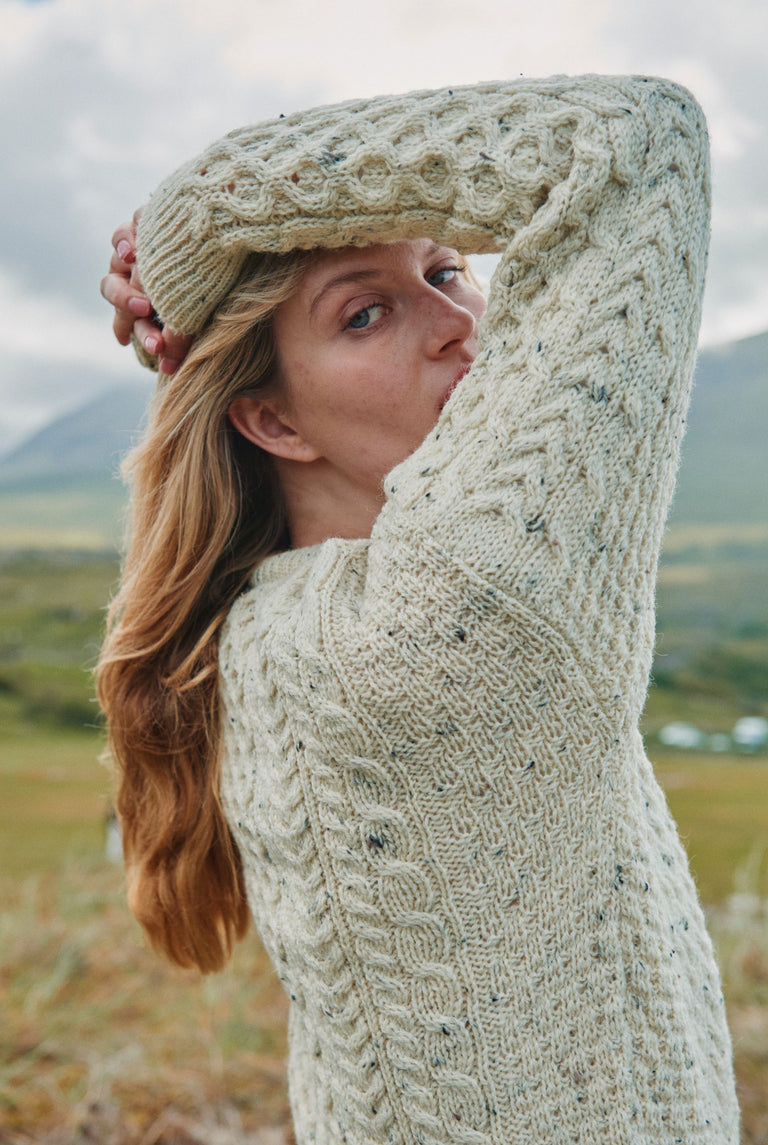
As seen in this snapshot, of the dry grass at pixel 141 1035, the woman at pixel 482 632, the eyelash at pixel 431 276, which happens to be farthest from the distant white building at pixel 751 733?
the eyelash at pixel 431 276

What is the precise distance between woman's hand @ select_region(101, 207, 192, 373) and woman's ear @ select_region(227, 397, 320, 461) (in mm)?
154

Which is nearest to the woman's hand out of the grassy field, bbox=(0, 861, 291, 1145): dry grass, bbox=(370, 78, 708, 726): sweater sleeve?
bbox=(370, 78, 708, 726): sweater sleeve

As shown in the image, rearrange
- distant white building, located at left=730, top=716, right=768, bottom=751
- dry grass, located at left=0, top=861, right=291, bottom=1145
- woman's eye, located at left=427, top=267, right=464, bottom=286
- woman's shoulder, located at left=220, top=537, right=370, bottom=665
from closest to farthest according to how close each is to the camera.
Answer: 1. woman's shoulder, located at left=220, top=537, right=370, bottom=665
2. woman's eye, located at left=427, top=267, right=464, bottom=286
3. dry grass, located at left=0, top=861, right=291, bottom=1145
4. distant white building, located at left=730, top=716, right=768, bottom=751

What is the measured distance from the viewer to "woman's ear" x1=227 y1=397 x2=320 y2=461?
1760 millimetres

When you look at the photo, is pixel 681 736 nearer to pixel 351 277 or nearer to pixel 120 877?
pixel 120 877

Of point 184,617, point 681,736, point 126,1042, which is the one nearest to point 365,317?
point 184,617

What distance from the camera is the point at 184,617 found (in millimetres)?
1771

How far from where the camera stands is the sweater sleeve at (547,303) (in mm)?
1185

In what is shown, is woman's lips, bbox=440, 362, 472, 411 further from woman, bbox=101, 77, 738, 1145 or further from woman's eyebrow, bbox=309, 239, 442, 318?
woman's eyebrow, bbox=309, 239, 442, 318

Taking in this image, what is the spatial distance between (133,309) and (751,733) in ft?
15.8

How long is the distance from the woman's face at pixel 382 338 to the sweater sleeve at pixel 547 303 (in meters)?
0.12

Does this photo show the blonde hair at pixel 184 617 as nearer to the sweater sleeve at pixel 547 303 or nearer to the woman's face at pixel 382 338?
the woman's face at pixel 382 338

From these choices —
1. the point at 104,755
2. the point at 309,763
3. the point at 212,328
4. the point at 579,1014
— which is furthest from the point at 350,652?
the point at 104,755

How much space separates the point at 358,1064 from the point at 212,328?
127 centimetres
